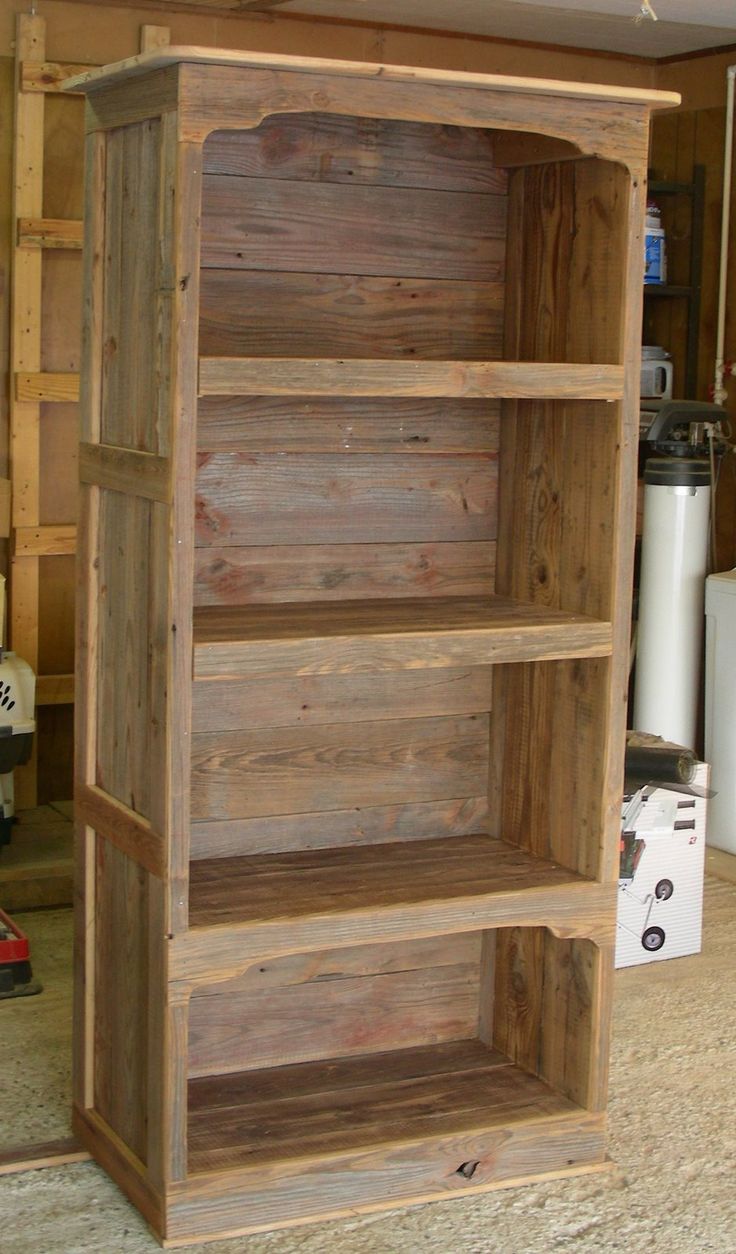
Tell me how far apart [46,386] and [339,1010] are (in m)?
2.49

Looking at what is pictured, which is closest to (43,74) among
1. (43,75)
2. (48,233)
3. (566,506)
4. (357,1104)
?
(43,75)

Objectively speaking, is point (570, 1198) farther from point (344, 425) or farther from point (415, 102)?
point (415, 102)

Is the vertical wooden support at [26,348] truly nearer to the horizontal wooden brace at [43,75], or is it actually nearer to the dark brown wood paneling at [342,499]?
the horizontal wooden brace at [43,75]

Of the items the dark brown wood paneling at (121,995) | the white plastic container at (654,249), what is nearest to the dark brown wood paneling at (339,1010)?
the dark brown wood paneling at (121,995)

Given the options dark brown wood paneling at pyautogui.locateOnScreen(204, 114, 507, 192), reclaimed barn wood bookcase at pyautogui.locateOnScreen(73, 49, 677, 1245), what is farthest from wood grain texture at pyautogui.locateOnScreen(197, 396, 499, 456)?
dark brown wood paneling at pyautogui.locateOnScreen(204, 114, 507, 192)

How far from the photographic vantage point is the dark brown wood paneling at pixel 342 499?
2.95 metres

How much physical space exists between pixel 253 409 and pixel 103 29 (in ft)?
8.19

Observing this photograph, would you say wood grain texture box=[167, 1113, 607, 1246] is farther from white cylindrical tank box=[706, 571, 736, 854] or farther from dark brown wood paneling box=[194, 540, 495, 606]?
white cylindrical tank box=[706, 571, 736, 854]

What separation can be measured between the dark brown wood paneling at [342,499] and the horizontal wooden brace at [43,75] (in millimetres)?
2330

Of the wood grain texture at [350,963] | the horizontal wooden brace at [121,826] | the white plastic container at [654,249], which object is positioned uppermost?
the white plastic container at [654,249]

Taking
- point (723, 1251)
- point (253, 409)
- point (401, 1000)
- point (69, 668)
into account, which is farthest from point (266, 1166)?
point (69, 668)

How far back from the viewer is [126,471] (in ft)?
8.91

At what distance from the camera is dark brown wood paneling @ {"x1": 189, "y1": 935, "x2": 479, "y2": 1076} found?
3098 mm

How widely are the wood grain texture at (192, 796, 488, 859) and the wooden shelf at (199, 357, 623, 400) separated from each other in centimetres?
86
